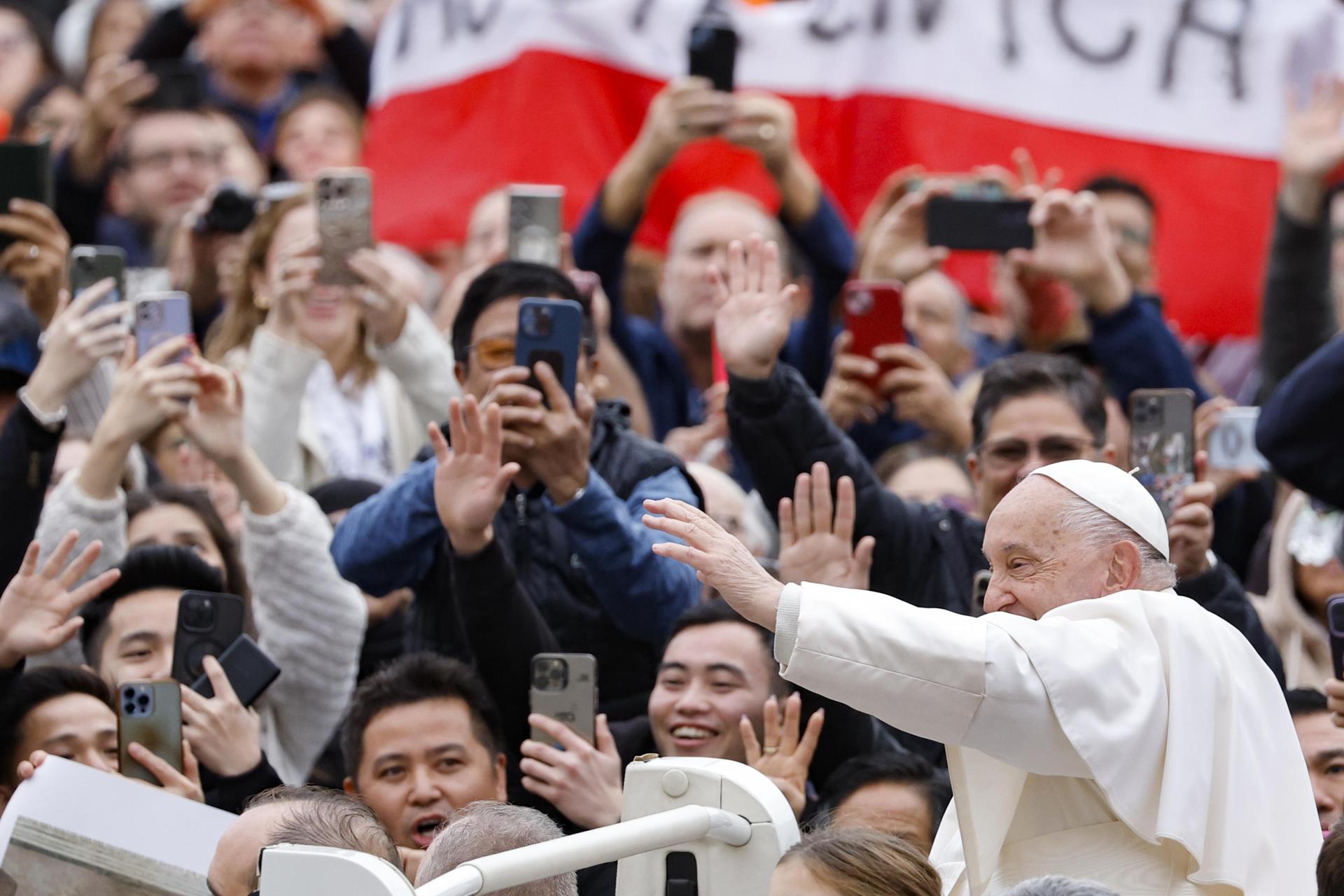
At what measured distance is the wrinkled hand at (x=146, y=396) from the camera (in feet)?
17.9

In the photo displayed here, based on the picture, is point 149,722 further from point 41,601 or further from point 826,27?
point 826,27

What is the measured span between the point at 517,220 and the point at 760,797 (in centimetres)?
328

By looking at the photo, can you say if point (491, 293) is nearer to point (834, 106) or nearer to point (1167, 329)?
point (1167, 329)

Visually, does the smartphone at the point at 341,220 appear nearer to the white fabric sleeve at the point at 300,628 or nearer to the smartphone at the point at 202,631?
the white fabric sleeve at the point at 300,628

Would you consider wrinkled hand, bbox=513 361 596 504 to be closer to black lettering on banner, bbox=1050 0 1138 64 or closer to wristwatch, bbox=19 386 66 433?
wristwatch, bbox=19 386 66 433

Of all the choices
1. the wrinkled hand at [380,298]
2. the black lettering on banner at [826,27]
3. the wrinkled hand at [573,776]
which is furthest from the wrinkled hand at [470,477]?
the black lettering on banner at [826,27]

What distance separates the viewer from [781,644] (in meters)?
3.33

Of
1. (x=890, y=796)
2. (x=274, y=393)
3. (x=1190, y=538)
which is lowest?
(x=890, y=796)

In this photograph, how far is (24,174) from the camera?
6.34 m

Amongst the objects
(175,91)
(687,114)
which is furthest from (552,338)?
(175,91)

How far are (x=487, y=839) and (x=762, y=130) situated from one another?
381 centimetres

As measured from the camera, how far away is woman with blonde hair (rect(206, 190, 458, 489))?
242 inches

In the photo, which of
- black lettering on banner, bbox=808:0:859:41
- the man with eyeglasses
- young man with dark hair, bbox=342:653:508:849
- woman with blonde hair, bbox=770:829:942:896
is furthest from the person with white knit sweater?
black lettering on banner, bbox=808:0:859:41

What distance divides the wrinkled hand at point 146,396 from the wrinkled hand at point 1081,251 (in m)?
2.47
